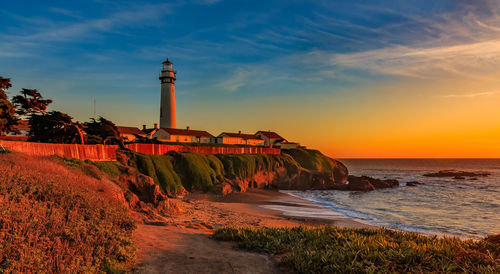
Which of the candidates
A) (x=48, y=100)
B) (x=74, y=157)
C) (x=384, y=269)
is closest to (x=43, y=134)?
(x=48, y=100)

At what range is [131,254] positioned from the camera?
23.1 ft

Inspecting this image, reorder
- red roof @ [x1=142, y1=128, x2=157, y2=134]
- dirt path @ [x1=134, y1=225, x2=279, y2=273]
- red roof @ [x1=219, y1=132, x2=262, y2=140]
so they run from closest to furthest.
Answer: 1. dirt path @ [x1=134, y1=225, x2=279, y2=273]
2. red roof @ [x1=142, y1=128, x2=157, y2=134]
3. red roof @ [x1=219, y1=132, x2=262, y2=140]

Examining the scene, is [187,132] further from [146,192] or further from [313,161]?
[146,192]

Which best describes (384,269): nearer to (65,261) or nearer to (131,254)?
(131,254)

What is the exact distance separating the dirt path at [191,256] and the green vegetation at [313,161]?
45326 mm

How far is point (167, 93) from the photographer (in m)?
58.9

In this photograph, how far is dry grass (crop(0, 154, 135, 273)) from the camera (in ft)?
16.8

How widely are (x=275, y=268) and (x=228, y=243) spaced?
2.57 meters

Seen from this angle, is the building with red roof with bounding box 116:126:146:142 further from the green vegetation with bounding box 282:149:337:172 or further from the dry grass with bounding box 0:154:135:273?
the dry grass with bounding box 0:154:135:273

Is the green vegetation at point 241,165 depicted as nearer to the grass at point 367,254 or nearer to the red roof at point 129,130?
the grass at point 367,254

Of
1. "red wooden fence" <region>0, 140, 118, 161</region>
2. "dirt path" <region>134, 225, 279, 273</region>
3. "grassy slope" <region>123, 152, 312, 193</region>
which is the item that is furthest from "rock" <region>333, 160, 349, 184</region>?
"dirt path" <region>134, 225, 279, 273</region>

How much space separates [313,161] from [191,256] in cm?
4981

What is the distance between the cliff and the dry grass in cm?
1309

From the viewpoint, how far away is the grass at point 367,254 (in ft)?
22.0
